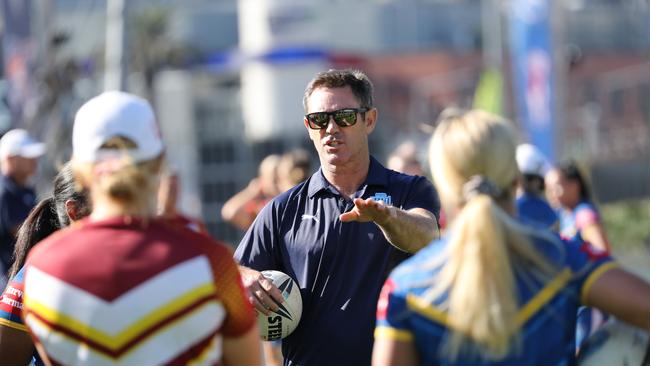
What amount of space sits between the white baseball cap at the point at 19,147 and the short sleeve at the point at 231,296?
8183mm

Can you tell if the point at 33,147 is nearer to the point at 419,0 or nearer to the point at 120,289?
the point at 120,289

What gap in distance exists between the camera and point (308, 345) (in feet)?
18.4

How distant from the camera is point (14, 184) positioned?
11.4m

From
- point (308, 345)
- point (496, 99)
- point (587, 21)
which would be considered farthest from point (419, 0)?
point (308, 345)

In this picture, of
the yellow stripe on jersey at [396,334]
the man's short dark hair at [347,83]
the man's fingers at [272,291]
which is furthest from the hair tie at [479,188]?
the man's short dark hair at [347,83]

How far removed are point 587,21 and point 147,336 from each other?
56838 mm

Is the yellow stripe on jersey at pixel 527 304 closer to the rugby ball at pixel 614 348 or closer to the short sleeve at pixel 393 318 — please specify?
the short sleeve at pixel 393 318

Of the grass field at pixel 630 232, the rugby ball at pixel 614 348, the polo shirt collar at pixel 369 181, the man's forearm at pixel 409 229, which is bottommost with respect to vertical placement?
the grass field at pixel 630 232

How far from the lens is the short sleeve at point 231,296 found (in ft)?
12.3

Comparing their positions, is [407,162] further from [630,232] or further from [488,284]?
[630,232]

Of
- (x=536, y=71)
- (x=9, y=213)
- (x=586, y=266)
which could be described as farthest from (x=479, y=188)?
(x=536, y=71)

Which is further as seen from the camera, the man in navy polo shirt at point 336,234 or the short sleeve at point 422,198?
the short sleeve at point 422,198

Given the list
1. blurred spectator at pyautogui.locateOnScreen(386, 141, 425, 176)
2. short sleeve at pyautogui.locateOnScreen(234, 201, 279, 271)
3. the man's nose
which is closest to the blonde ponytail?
short sleeve at pyautogui.locateOnScreen(234, 201, 279, 271)

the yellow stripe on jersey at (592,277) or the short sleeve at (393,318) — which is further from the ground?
the yellow stripe on jersey at (592,277)
